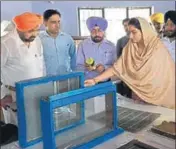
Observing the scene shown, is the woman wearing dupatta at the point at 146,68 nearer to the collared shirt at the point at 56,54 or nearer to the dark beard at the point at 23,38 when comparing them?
the dark beard at the point at 23,38

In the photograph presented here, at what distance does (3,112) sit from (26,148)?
1.14 ft

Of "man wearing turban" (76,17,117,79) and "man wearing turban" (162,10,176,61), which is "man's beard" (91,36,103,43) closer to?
"man wearing turban" (76,17,117,79)

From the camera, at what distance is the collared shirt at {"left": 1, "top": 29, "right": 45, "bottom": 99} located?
5.56 ft

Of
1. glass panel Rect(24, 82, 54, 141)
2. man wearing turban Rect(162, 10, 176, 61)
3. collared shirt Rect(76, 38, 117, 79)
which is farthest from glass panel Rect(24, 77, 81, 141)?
collared shirt Rect(76, 38, 117, 79)

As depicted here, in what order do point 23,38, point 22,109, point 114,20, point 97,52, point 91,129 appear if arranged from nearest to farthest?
point 22,109 → point 91,129 → point 23,38 → point 97,52 → point 114,20

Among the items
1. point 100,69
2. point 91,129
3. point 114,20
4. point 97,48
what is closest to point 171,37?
point 91,129

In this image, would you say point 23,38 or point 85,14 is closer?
point 23,38

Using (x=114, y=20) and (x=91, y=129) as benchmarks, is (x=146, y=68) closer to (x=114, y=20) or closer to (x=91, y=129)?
(x=91, y=129)

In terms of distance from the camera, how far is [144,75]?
103 centimetres

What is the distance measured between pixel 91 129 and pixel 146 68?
12.6 inches

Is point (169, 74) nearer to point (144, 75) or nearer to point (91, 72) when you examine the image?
point (144, 75)

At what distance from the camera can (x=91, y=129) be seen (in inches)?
41.4

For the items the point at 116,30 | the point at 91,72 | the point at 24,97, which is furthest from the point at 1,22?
the point at 24,97

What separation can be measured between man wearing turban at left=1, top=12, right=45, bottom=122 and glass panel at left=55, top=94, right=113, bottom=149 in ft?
2.30
